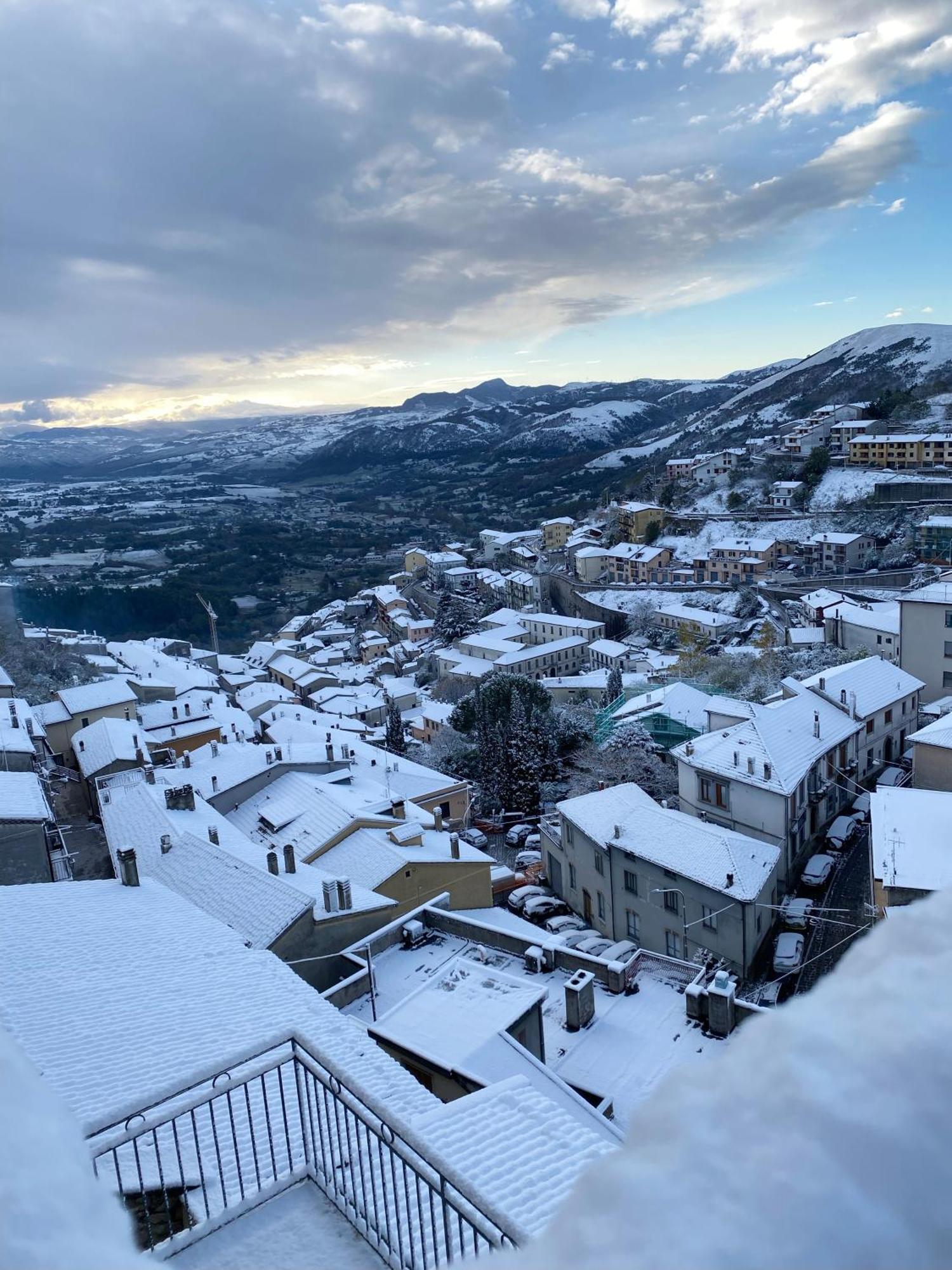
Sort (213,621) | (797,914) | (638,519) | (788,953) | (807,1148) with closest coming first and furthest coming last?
1. (807,1148)
2. (788,953)
3. (797,914)
4. (638,519)
5. (213,621)

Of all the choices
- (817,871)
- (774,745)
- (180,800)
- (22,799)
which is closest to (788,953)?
(817,871)

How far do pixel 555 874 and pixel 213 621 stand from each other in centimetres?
4755

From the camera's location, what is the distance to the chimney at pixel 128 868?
783cm

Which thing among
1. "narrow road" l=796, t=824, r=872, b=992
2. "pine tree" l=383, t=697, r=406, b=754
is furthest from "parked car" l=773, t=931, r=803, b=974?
"pine tree" l=383, t=697, r=406, b=754

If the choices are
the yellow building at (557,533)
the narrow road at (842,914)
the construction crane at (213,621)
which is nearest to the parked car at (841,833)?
the narrow road at (842,914)

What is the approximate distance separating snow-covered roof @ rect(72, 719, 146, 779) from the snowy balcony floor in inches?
603

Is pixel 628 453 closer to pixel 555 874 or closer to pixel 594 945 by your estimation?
pixel 555 874

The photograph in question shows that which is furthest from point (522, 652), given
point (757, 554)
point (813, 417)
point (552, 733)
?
point (813, 417)

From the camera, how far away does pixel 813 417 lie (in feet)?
192

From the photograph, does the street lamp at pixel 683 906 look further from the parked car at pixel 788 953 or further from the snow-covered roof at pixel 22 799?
the snow-covered roof at pixel 22 799

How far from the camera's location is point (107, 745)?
17.7 meters

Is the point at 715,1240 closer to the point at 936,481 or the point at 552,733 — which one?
the point at 552,733

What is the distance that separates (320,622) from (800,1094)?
59.0m

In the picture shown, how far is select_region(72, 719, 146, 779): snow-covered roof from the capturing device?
16.9 meters
